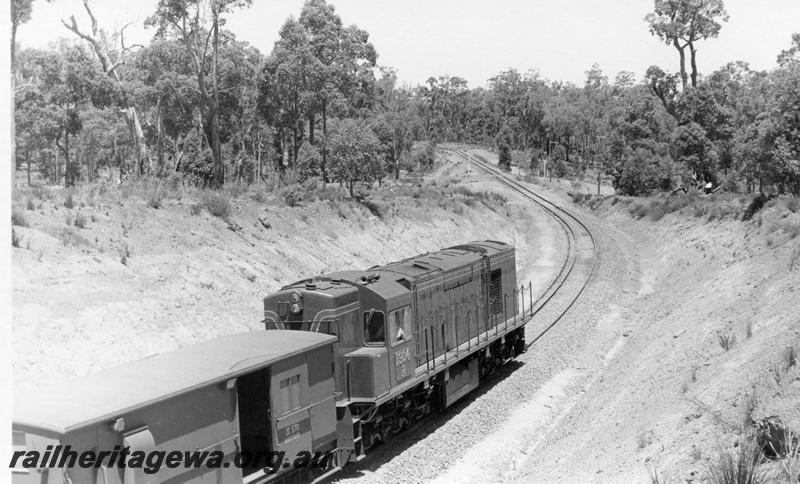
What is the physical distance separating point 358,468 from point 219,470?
446 cm

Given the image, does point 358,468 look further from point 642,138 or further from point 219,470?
point 642,138

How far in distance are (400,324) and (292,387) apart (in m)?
4.11

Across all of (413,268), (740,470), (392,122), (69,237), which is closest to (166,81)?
(69,237)

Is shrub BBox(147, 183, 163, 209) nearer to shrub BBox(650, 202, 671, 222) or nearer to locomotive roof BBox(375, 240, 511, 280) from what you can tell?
locomotive roof BBox(375, 240, 511, 280)

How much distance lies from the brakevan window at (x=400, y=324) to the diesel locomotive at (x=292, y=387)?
4cm

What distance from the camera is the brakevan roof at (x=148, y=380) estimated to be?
843 cm

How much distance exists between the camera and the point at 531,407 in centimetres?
1884

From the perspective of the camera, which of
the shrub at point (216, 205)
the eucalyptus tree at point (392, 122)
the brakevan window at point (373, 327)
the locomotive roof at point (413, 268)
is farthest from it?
the eucalyptus tree at point (392, 122)

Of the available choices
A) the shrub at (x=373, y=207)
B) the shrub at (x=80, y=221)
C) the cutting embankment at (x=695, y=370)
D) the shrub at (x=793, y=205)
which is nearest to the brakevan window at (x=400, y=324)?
the cutting embankment at (x=695, y=370)

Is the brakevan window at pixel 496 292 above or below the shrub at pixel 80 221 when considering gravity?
below

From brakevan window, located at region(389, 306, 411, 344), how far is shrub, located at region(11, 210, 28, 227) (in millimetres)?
11505

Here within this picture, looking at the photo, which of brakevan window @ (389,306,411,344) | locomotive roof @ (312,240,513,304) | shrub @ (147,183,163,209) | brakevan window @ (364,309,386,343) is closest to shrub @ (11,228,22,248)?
shrub @ (147,183,163,209)

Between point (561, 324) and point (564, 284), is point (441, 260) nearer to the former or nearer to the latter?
point (561, 324)

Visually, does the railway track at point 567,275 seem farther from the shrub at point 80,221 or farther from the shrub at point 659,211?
the shrub at point 80,221
